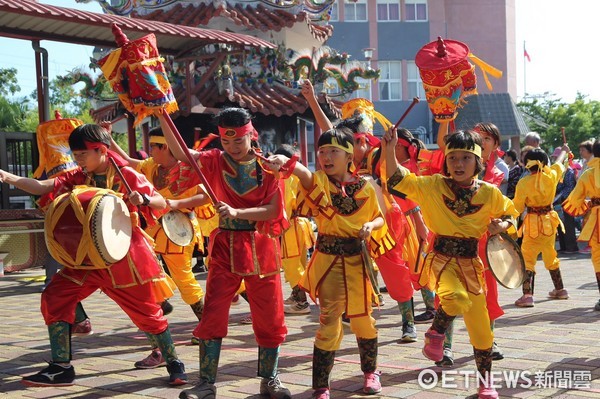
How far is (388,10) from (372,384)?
3320 centimetres

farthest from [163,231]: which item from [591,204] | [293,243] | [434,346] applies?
[591,204]

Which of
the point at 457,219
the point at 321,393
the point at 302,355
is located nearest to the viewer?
the point at 321,393

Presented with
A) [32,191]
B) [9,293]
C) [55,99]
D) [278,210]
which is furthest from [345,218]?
[55,99]

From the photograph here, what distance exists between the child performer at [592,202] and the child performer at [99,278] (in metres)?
4.83

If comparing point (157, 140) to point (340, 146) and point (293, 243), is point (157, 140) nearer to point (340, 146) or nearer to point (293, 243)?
point (293, 243)

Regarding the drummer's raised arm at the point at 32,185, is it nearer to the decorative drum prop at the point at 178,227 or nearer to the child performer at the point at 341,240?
the decorative drum prop at the point at 178,227

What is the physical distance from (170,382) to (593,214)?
16.8 ft

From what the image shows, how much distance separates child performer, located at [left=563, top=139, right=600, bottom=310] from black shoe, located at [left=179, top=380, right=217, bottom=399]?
16.4 feet

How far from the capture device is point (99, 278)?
19.4ft

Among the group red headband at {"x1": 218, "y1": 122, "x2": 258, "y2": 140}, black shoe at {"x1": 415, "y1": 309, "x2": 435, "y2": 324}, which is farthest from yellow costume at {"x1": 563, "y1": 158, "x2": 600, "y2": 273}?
red headband at {"x1": 218, "y1": 122, "x2": 258, "y2": 140}

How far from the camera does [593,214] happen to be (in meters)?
9.05

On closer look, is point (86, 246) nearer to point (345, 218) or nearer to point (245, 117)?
point (245, 117)

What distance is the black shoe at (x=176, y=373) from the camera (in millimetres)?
5855

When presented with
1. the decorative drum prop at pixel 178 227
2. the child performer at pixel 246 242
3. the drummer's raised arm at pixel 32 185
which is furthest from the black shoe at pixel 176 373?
the drummer's raised arm at pixel 32 185
